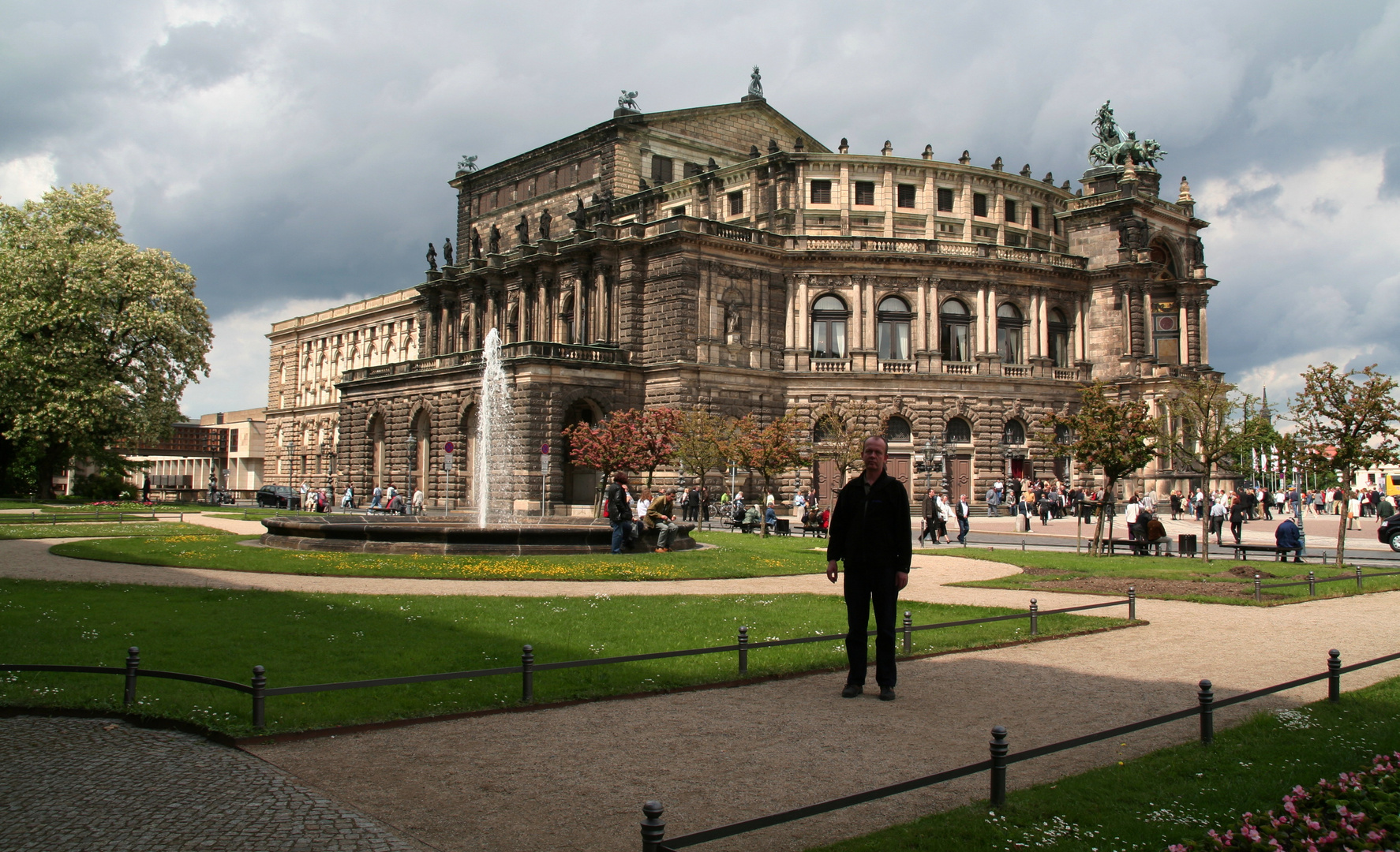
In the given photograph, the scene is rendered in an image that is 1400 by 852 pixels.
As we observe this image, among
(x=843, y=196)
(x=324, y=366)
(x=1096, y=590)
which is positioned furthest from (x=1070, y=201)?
(x=324, y=366)

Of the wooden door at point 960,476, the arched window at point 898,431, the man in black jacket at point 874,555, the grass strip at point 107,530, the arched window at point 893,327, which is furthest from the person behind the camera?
the arched window at point 893,327

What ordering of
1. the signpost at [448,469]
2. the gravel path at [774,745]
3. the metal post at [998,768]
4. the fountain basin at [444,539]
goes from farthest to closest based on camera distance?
the signpost at [448,469]
the fountain basin at [444,539]
the gravel path at [774,745]
the metal post at [998,768]

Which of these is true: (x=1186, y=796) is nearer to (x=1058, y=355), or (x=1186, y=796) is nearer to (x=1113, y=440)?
(x=1113, y=440)

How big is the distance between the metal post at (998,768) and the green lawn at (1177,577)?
1288cm

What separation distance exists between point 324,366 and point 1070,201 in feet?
217

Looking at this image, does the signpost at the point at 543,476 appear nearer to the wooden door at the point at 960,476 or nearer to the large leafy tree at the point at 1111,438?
the wooden door at the point at 960,476

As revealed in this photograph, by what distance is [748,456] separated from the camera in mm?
39719

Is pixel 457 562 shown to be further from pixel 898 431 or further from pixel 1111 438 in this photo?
pixel 898 431

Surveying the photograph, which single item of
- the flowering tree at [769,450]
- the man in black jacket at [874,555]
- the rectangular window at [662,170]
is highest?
the rectangular window at [662,170]

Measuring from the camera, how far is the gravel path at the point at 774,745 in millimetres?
6031

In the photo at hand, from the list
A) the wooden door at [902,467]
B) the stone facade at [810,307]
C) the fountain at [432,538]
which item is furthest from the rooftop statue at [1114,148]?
the fountain at [432,538]

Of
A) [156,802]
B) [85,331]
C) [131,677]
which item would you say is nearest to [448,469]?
[85,331]

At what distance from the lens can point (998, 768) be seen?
5961 mm

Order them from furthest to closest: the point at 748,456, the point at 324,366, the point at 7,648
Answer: the point at 324,366 < the point at 748,456 < the point at 7,648
